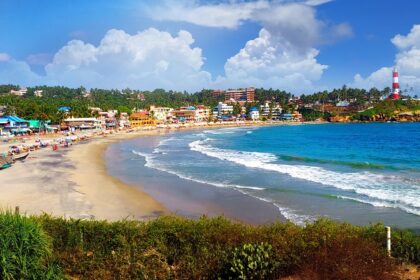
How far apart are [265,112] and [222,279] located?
160 metres

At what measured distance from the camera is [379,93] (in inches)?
6718

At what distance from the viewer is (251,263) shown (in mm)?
7746

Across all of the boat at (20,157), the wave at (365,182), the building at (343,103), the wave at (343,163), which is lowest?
the boat at (20,157)

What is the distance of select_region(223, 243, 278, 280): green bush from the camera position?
25.6ft

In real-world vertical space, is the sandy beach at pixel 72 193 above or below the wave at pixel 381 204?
below

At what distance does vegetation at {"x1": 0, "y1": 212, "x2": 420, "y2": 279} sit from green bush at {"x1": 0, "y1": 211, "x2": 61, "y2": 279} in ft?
0.06

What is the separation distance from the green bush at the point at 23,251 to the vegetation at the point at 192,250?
18mm

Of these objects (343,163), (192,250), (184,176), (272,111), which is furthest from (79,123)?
(192,250)

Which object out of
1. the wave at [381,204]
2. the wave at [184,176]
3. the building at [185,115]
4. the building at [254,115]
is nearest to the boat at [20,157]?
the wave at [184,176]

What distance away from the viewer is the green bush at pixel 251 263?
7.79 m

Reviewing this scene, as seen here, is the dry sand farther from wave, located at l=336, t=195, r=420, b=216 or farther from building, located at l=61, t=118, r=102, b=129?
building, located at l=61, t=118, r=102, b=129

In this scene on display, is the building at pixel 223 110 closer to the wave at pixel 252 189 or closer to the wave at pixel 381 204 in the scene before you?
the wave at pixel 252 189

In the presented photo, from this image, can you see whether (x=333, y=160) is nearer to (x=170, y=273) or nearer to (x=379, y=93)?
(x=170, y=273)

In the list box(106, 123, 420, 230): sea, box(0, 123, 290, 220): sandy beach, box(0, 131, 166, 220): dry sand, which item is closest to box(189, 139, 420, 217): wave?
box(106, 123, 420, 230): sea
